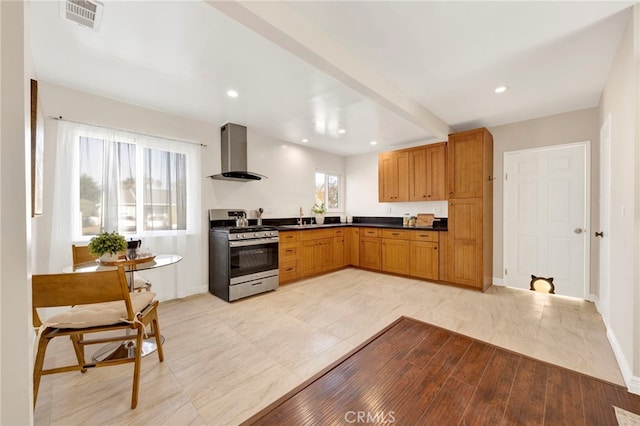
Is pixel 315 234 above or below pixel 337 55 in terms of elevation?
below

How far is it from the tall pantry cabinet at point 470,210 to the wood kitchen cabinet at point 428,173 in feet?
0.86

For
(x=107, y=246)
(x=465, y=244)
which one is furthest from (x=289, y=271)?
(x=465, y=244)

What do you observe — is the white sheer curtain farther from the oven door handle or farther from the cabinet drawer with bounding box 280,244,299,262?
the cabinet drawer with bounding box 280,244,299,262

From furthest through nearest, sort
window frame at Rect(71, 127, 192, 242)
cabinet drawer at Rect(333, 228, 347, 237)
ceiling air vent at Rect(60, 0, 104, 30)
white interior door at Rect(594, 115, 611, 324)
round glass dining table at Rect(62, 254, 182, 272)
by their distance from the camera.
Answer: cabinet drawer at Rect(333, 228, 347, 237)
window frame at Rect(71, 127, 192, 242)
white interior door at Rect(594, 115, 611, 324)
round glass dining table at Rect(62, 254, 182, 272)
ceiling air vent at Rect(60, 0, 104, 30)

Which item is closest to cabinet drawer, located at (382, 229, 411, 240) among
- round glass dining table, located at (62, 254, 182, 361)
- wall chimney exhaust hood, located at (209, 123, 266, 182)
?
wall chimney exhaust hood, located at (209, 123, 266, 182)

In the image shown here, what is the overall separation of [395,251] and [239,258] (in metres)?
2.78

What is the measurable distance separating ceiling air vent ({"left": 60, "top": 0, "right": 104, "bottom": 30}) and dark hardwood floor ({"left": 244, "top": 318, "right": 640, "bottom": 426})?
109 inches

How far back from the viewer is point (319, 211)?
5.43 m

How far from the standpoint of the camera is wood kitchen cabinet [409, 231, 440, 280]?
164 inches

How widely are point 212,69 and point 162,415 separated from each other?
2728 mm

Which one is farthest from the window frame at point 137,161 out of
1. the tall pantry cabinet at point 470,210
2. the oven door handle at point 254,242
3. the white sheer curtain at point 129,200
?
the tall pantry cabinet at point 470,210

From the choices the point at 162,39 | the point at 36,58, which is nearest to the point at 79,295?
the point at 162,39

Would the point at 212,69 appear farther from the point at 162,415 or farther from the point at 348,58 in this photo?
the point at 162,415

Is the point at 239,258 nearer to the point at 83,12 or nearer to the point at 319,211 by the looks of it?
the point at 319,211
